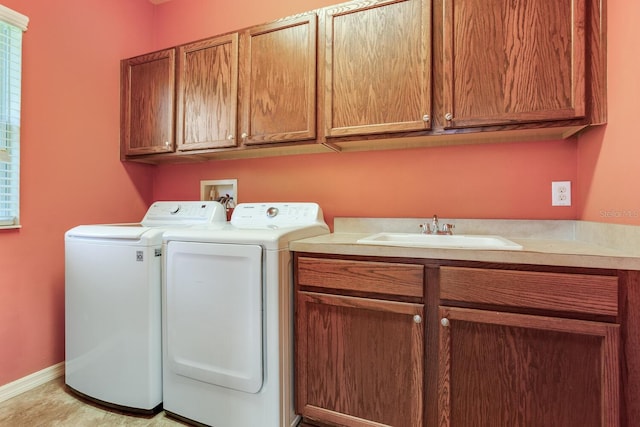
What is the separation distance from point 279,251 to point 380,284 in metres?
0.43

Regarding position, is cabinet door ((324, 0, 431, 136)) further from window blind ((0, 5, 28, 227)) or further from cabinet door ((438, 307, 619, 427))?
window blind ((0, 5, 28, 227))

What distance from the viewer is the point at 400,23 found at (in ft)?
4.68

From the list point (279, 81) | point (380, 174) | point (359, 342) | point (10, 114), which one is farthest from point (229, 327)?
point (10, 114)

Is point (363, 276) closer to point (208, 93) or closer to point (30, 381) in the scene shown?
point (208, 93)

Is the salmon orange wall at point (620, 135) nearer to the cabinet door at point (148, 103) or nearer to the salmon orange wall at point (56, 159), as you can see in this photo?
the cabinet door at point (148, 103)

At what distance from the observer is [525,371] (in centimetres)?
103

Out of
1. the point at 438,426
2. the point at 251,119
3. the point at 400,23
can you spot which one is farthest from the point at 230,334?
the point at 400,23

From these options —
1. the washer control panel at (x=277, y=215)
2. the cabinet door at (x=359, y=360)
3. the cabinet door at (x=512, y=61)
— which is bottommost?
the cabinet door at (x=359, y=360)

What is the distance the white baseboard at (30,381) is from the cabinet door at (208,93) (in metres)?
1.52

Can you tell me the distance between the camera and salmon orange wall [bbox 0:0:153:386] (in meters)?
1.65

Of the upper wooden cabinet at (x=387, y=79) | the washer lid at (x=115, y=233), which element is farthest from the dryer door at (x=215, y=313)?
the upper wooden cabinet at (x=387, y=79)

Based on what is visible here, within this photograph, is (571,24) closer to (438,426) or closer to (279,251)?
(279,251)

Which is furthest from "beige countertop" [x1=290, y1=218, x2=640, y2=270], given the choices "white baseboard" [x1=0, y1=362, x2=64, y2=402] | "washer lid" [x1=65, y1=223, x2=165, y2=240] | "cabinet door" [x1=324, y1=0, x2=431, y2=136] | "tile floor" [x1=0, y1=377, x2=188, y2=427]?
"white baseboard" [x1=0, y1=362, x2=64, y2=402]

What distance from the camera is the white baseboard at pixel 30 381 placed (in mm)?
1584
